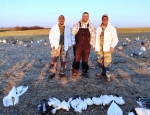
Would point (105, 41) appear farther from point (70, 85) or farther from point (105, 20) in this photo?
point (70, 85)

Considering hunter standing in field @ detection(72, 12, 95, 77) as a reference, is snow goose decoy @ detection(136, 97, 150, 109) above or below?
below

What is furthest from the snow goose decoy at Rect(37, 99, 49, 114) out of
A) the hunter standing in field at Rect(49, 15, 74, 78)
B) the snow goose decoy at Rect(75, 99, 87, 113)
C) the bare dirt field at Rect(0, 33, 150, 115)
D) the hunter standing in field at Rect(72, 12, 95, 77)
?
the hunter standing in field at Rect(72, 12, 95, 77)

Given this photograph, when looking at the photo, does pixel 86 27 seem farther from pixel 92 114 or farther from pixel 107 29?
pixel 92 114

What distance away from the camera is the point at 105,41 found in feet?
23.4

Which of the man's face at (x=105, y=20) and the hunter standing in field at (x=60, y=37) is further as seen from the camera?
the hunter standing in field at (x=60, y=37)

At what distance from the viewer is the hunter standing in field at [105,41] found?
23.2 ft

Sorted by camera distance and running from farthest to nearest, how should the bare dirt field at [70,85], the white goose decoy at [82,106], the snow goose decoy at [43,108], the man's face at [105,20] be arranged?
the man's face at [105,20] < the bare dirt field at [70,85] < the white goose decoy at [82,106] < the snow goose decoy at [43,108]

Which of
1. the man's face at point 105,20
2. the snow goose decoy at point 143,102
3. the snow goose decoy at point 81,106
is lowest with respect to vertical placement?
the snow goose decoy at point 81,106

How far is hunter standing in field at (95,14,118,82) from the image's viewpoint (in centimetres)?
706

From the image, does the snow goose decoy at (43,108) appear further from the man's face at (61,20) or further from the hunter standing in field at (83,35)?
the man's face at (61,20)

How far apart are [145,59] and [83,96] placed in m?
6.00

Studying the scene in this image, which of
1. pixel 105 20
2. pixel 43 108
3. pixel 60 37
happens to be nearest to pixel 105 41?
pixel 105 20

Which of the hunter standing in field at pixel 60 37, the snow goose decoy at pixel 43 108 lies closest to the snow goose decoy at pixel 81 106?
the snow goose decoy at pixel 43 108

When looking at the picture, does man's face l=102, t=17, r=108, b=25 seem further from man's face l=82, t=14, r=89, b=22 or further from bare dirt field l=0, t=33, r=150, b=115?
bare dirt field l=0, t=33, r=150, b=115
